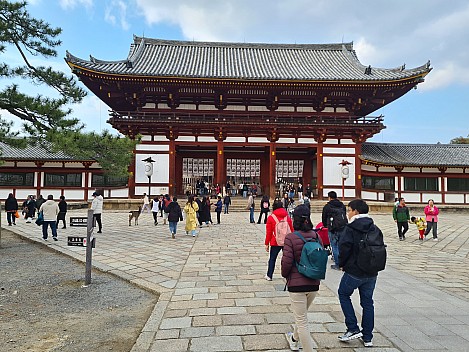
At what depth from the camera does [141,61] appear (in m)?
23.3

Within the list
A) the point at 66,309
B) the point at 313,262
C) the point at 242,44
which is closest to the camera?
the point at 313,262

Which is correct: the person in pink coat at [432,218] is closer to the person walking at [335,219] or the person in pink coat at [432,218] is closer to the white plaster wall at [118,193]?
the person walking at [335,219]

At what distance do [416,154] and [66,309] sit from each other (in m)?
24.6

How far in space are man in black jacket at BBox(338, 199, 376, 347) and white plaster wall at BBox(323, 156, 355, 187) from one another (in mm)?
18109

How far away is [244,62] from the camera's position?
82.1ft

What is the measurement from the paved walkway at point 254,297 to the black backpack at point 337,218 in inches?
37.9

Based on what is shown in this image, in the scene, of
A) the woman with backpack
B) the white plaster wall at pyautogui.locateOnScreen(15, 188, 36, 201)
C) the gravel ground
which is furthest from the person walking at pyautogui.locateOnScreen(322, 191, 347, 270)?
the white plaster wall at pyautogui.locateOnScreen(15, 188, 36, 201)

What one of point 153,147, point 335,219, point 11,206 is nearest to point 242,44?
point 153,147

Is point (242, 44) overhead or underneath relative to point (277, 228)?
overhead

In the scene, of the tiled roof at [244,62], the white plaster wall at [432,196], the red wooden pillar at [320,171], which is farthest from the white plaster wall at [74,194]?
the white plaster wall at [432,196]

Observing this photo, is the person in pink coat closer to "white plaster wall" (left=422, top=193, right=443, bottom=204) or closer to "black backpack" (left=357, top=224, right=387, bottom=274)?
"black backpack" (left=357, top=224, right=387, bottom=274)

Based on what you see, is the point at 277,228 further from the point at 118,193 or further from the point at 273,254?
the point at 118,193

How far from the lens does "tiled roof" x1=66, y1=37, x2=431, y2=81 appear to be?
1986 centimetres

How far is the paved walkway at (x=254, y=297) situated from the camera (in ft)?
11.2
